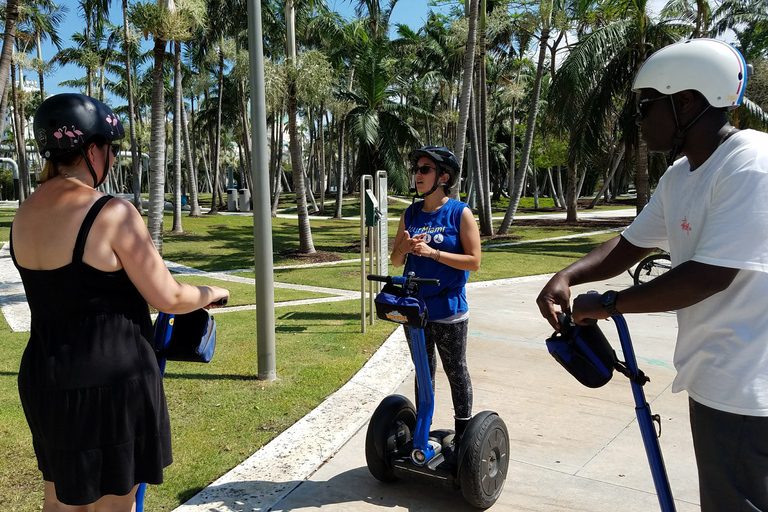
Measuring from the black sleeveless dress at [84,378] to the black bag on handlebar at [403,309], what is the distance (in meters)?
1.19

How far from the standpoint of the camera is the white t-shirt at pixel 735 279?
162cm

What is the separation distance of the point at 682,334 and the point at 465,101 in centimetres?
1398

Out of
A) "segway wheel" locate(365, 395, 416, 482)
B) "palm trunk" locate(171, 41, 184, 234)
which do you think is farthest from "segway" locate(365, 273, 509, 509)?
"palm trunk" locate(171, 41, 184, 234)

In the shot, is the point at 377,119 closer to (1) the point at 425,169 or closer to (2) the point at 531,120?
(2) the point at 531,120

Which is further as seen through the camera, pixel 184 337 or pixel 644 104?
pixel 184 337

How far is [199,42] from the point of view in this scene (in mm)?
27406

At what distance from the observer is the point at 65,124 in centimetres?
209

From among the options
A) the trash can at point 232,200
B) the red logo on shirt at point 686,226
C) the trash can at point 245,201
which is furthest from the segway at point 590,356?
the trash can at point 232,200

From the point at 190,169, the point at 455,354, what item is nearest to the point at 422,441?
the point at 455,354

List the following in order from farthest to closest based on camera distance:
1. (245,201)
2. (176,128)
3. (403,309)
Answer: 1. (245,201)
2. (176,128)
3. (403,309)

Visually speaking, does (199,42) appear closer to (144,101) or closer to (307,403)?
(144,101)

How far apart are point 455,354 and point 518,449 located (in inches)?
40.4

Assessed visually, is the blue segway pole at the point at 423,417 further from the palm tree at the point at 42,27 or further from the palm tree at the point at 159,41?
the palm tree at the point at 42,27

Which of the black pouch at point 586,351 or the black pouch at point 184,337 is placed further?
the black pouch at point 184,337
